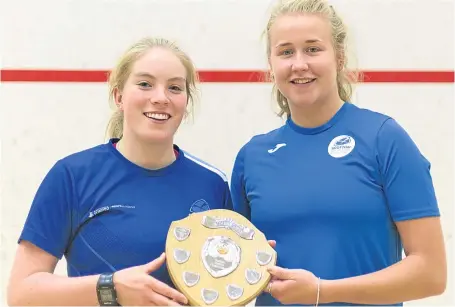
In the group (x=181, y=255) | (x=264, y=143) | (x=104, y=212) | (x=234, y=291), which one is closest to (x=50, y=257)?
(x=104, y=212)

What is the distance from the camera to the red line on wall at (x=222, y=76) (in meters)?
1.90

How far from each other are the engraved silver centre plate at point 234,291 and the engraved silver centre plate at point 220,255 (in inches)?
1.2

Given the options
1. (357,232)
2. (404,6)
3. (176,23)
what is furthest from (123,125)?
(404,6)

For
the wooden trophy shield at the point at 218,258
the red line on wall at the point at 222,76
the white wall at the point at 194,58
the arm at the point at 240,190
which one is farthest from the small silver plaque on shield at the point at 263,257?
the red line on wall at the point at 222,76

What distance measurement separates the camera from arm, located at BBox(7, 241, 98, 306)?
1.05 m

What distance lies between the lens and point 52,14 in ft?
6.17

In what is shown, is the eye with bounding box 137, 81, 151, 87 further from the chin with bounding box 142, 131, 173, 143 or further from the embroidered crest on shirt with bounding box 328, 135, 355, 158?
the embroidered crest on shirt with bounding box 328, 135, 355, 158

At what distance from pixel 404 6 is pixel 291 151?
0.98 m

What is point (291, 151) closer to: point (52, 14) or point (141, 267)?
point (141, 267)

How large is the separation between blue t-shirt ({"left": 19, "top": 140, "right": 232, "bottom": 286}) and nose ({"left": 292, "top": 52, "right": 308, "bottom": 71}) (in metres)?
0.34

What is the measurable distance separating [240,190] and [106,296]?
1.33ft

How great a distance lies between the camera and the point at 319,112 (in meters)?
1.20

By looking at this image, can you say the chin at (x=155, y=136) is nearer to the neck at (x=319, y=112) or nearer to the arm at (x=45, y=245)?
the arm at (x=45, y=245)

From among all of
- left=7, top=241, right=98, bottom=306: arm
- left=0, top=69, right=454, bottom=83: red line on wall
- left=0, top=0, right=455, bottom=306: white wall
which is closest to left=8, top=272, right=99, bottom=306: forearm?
left=7, top=241, right=98, bottom=306: arm
